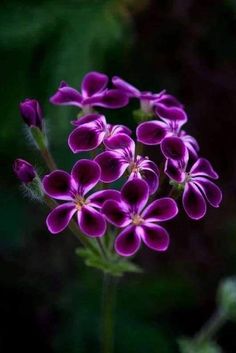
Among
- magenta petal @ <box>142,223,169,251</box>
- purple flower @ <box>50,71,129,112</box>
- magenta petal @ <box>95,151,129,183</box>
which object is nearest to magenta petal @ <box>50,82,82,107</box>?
purple flower @ <box>50,71,129,112</box>

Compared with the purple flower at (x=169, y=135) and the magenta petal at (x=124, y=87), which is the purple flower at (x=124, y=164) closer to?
the purple flower at (x=169, y=135)

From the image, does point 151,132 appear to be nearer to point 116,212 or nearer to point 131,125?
point 116,212

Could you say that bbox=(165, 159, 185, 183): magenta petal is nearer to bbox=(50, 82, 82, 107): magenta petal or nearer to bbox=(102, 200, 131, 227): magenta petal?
bbox=(102, 200, 131, 227): magenta petal

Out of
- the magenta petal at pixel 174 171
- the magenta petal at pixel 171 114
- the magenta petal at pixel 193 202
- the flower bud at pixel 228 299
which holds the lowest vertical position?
the flower bud at pixel 228 299

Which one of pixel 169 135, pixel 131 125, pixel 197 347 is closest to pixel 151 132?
pixel 169 135

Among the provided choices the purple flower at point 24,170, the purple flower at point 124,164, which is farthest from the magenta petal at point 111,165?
the purple flower at point 24,170

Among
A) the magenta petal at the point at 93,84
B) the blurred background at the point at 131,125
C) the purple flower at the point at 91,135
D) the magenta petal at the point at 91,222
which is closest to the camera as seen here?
the magenta petal at the point at 91,222
